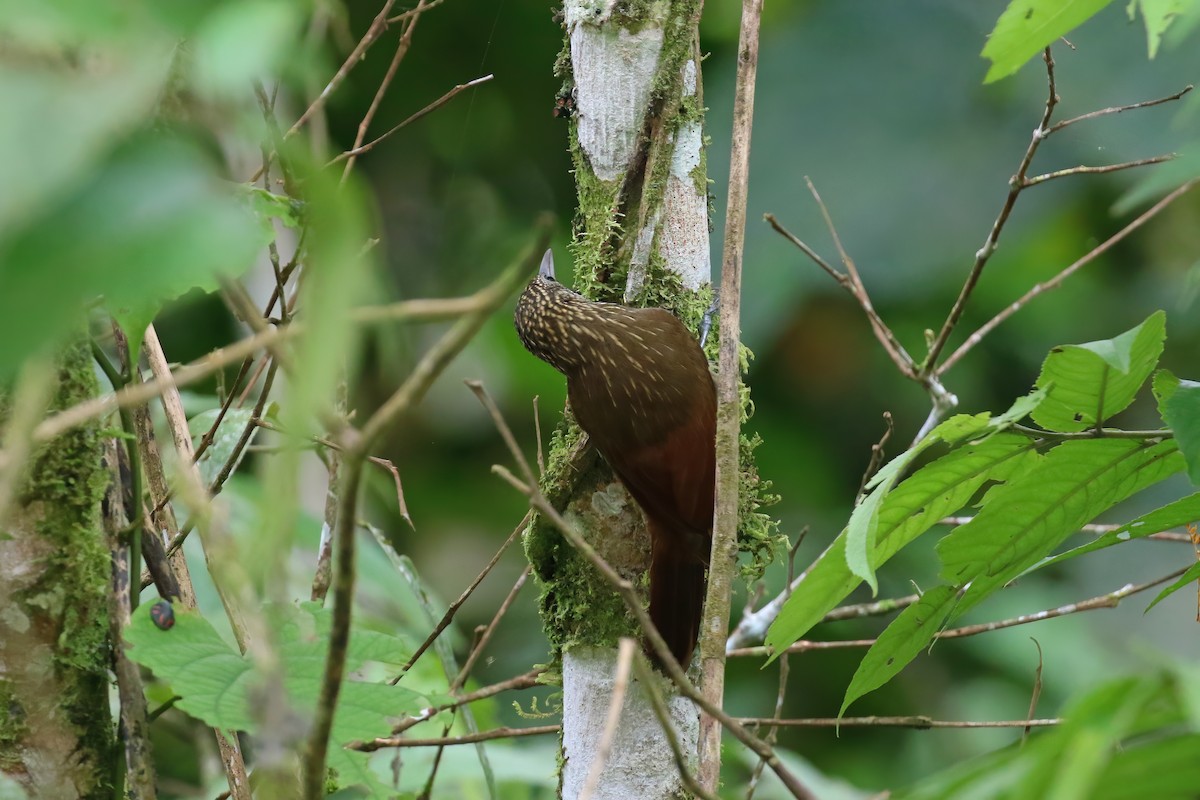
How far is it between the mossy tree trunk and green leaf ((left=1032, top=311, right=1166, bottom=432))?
85 cm

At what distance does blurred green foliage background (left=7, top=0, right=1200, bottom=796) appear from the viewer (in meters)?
3.83

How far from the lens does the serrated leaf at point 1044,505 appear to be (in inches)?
44.3

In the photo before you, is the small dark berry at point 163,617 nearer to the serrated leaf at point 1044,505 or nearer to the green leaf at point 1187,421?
the serrated leaf at point 1044,505

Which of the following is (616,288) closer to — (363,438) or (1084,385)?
(1084,385)

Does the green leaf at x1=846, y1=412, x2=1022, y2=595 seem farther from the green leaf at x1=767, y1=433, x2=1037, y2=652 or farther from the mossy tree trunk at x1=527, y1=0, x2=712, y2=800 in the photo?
the mossy tree trunk at x1=527, y1=0, x2=712, y2=800

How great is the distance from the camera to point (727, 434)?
1.39 meters

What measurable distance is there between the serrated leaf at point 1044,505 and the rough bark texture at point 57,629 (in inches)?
34.0

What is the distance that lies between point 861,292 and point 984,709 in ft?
7.82

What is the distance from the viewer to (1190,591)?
4566 mm

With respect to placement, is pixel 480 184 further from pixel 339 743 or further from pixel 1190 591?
pixel 339 743

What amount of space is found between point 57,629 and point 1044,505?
0.99 meters

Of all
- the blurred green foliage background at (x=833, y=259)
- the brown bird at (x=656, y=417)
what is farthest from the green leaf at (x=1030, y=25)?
the blurred green foliage background at (x=833, y=259)

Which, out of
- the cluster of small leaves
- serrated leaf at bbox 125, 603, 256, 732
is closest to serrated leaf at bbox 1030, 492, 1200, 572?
the cluster of small leaves

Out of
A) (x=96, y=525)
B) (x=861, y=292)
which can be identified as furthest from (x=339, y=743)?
(x=861, y=292)
